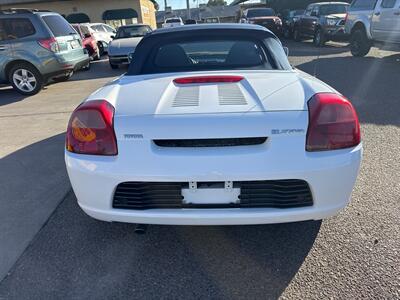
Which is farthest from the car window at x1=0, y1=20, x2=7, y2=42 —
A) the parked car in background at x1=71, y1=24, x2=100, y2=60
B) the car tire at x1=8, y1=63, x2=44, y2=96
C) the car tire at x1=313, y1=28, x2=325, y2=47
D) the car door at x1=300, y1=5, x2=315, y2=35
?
the car door at x1=300, y1=5, x2=315, y2=35

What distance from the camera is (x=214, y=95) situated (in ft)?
7.80

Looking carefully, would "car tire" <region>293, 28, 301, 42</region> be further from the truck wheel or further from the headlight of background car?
the truck wheel

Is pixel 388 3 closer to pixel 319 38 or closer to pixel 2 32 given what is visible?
pixel 319 38

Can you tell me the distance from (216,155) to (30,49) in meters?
7.83

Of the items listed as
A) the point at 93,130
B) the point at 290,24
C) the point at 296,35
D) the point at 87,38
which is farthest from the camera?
the point at 290,24

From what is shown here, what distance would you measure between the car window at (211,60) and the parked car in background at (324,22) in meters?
12.7

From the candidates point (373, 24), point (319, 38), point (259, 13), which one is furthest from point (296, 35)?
point (373, 24)

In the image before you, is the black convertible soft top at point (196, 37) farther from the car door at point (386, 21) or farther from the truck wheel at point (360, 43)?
the truck wheel at point (360, 43)

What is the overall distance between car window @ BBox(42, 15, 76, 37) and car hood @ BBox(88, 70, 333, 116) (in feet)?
22.5

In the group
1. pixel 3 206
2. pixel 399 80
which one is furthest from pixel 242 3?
pixel 3 206

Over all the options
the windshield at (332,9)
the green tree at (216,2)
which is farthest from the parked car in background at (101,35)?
the green tree at (216,2)

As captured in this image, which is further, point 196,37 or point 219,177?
point 196,37

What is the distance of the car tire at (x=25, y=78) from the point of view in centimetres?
851

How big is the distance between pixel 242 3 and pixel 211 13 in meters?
5.85
